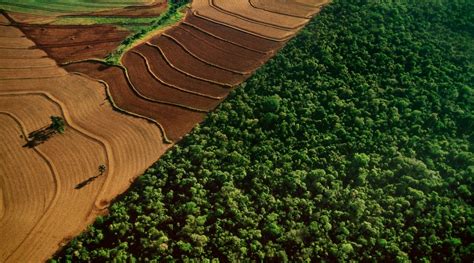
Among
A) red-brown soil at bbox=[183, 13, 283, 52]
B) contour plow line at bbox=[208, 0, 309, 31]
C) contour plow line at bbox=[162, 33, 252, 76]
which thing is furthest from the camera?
contour plow line at bbox=[208, 0, 309, 31]

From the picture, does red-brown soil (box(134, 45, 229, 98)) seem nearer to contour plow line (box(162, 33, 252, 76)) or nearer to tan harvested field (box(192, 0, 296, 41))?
contour plow line (box(162, 33, 252, 76))

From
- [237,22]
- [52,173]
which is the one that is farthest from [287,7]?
[52,173]

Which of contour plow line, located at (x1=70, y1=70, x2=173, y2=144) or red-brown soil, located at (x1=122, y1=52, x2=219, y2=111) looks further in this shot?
red-brown soil, located at (x1=122, y1=52, x2=219, y2=111)

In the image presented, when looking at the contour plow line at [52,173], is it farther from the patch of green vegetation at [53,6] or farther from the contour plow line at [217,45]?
the contour plow line at [217,45]

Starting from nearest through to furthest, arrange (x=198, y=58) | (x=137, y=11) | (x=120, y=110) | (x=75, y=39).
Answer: (x=120, y=110)
(x=198, y=58)
(x=75, y=39)
(x=137, y=11)

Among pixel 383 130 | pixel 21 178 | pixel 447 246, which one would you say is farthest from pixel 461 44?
pixel 21 178

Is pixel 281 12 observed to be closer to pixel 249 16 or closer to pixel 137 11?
pixel 249 16

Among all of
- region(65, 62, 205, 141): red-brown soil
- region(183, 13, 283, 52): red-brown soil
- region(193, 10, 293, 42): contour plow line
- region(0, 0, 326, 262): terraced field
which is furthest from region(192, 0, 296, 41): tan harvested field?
region(65, 62, 205, 141): red-brown soil
